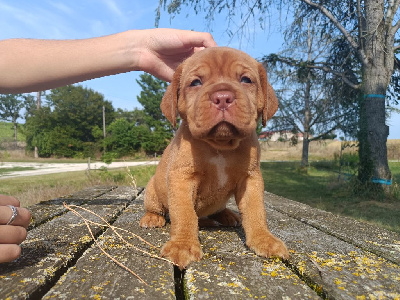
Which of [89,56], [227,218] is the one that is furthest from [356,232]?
[89,56]

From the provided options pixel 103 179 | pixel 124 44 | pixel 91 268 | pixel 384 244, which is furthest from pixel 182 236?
pixel 103 179

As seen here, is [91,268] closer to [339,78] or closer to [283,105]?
[339,78]

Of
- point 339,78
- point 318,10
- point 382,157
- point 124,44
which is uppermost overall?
point 318,10

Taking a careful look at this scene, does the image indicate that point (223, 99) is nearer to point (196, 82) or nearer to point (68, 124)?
point (196, 82)

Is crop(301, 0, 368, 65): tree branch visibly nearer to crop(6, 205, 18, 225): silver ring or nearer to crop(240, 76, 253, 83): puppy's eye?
crop(240, 76, 253, 83): puppy's eye

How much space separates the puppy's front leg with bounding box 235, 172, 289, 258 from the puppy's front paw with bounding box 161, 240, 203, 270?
0.32m

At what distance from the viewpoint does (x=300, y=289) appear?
3.67 feet

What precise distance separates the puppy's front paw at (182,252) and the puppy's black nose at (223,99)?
2.38 ft

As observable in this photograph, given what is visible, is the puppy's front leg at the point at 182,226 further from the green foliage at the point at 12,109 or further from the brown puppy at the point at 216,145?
the green foliage at the point at 12,109

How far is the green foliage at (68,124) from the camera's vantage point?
1358 inches

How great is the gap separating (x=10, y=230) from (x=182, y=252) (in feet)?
2.40

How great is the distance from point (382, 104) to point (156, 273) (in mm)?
8613

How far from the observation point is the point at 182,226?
1.73 meters

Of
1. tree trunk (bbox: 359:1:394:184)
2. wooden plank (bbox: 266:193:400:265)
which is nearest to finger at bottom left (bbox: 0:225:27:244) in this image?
wooden plank (bbox: 266:193:400:265)
